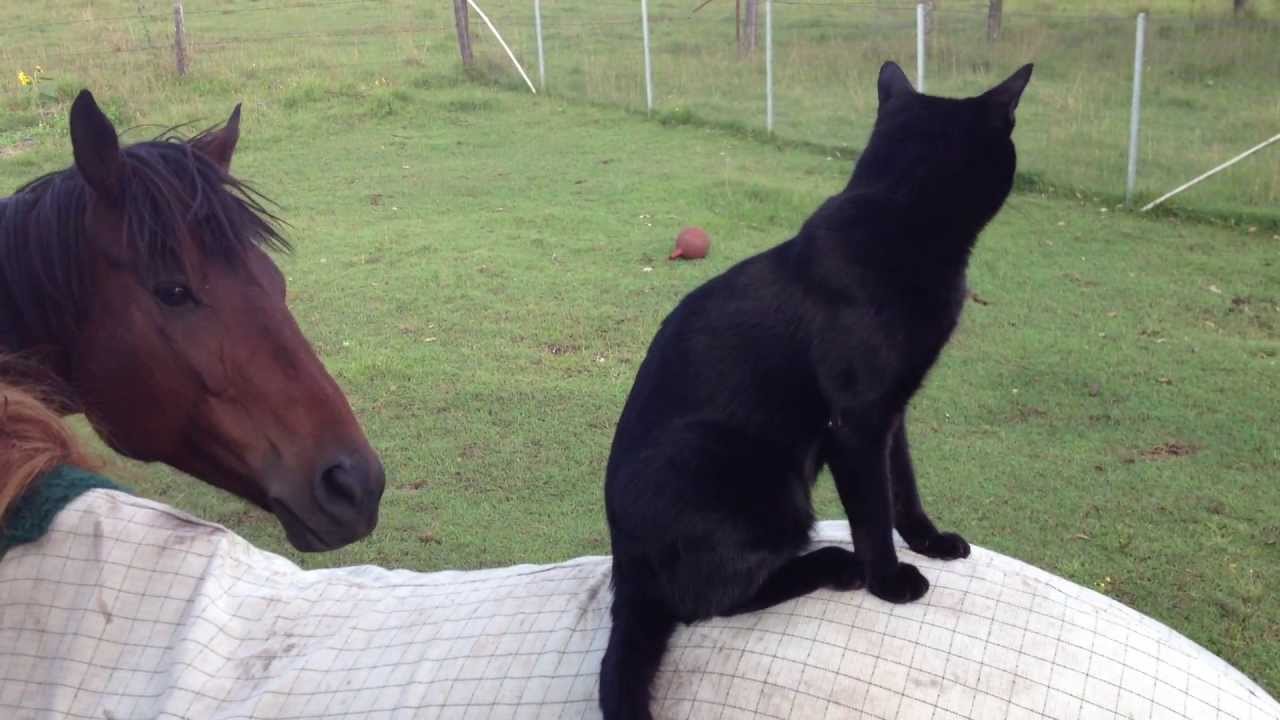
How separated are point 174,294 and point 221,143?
648 mm

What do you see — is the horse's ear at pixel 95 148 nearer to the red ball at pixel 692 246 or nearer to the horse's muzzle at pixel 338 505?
the horse's muzzle at pixel 338 505

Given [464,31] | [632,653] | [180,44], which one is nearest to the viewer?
[632,653]

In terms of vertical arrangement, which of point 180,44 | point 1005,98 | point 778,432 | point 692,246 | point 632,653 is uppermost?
point 1005,98

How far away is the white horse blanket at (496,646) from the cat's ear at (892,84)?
107cm

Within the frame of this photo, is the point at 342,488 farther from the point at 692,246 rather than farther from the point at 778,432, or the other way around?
the point at 692,246

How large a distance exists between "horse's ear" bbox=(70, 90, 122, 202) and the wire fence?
8168 mm

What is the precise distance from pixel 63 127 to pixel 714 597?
12.1 metres

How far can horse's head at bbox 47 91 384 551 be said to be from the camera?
7.06ft

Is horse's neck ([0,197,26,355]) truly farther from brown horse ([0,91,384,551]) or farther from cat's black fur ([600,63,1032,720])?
cat's black fur ([600,63,1032,720])

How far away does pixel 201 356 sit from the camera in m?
2.22

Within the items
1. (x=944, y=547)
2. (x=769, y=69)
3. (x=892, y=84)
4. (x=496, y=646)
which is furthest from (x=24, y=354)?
(x=769, y=69)

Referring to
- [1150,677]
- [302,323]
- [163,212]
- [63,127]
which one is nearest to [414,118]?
[63,127]

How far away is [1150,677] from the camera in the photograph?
1.92 meters

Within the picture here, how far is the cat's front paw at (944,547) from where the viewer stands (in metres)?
2.23
